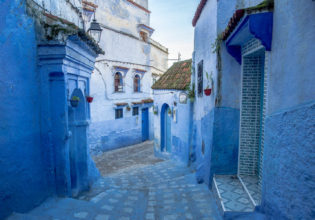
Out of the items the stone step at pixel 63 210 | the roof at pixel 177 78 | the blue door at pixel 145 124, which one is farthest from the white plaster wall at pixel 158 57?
the stone step at pixel 63 210

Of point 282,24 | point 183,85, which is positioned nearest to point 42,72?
point 282,24

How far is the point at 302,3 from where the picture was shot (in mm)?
2252

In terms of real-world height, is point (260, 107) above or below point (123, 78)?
below

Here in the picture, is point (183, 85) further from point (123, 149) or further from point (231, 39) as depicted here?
point (123, 149)

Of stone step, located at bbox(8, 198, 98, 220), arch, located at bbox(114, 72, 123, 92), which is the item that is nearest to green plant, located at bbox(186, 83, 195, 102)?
stone step, located at bbox(8, 198, 98, 220)

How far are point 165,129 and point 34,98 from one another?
26.5ft

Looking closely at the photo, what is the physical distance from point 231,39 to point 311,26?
2215 mm

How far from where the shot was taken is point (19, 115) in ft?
12.5

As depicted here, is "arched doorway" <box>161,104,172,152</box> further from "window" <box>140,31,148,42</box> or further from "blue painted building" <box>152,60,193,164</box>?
"window" <box>140,31,148,42</box>

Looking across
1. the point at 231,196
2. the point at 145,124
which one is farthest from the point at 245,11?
the point at 145,124

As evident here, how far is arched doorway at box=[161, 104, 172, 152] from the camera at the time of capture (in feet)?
37.4

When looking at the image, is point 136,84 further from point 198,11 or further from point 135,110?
point 198,11

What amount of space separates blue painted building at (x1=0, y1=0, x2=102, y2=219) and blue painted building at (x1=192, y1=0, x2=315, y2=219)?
10.2 feet

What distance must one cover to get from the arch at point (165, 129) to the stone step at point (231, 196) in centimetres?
650
